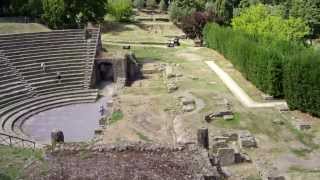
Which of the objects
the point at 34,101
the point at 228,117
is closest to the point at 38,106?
the point at 34,101

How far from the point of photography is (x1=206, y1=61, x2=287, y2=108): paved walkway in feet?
125

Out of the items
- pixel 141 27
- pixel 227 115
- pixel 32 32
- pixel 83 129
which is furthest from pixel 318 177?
pixel 141 27

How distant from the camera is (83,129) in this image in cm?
3497

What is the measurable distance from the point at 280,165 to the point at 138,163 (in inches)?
338

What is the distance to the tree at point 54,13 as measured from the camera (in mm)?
54438

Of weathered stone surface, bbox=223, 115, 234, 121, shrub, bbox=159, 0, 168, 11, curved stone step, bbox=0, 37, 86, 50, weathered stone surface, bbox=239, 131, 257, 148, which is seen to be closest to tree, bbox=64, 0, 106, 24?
curved stone step, bbox=0, 37, 86, 50

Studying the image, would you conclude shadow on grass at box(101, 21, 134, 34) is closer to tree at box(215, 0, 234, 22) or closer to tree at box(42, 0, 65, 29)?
tree at box(215, 0, 234, 22)

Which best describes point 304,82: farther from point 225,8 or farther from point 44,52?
point 225,8

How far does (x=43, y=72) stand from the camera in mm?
43406

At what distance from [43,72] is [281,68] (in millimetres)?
16534

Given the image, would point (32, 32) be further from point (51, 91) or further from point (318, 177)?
point (318, 177)

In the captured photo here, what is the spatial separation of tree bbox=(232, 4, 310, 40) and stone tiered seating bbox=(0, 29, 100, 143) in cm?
1800

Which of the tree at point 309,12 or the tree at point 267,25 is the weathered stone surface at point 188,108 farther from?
the tree at point 309,12

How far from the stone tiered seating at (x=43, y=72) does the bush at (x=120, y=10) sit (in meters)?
27.1
